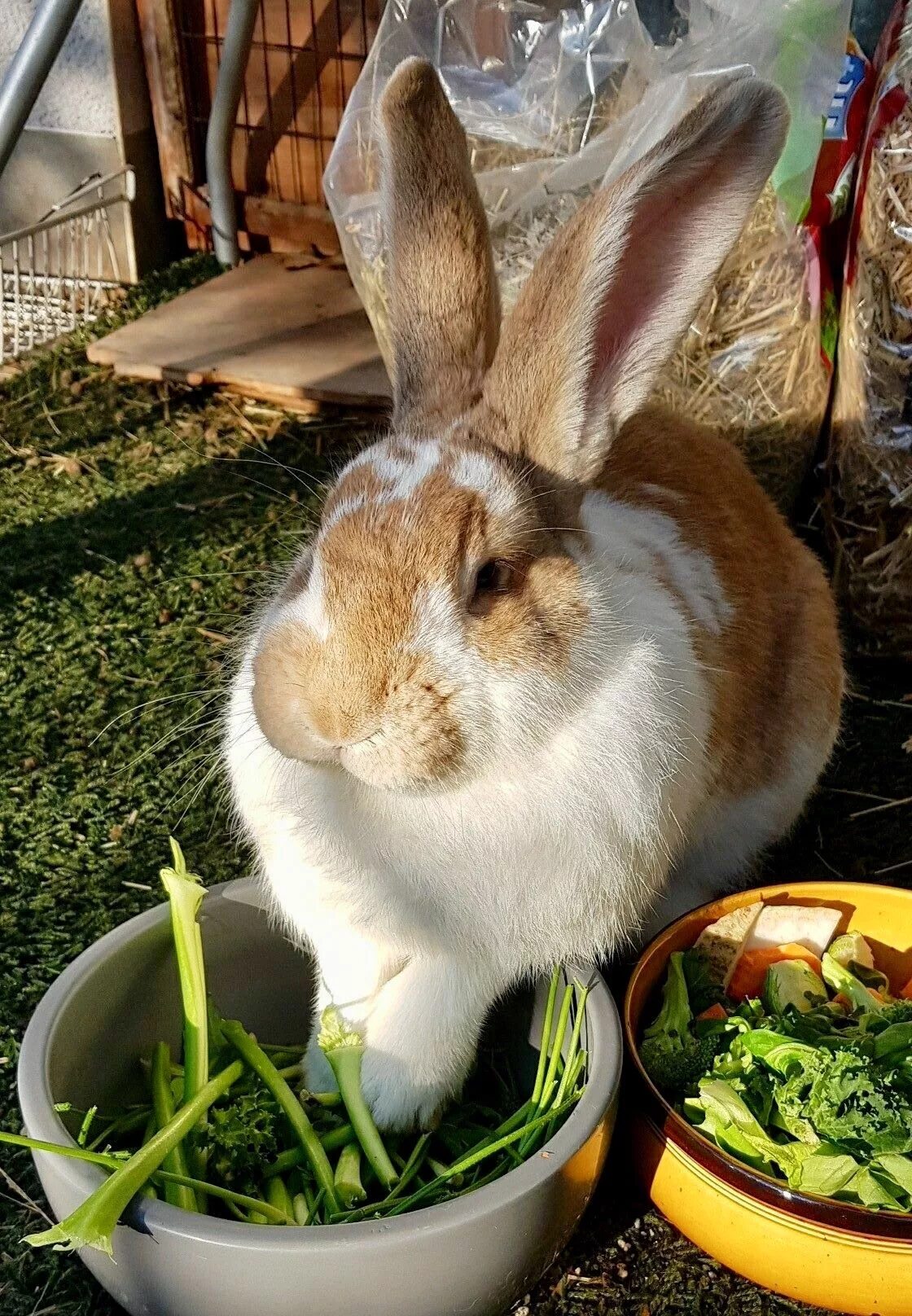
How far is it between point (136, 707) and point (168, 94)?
9.52ft

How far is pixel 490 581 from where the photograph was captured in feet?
5.03

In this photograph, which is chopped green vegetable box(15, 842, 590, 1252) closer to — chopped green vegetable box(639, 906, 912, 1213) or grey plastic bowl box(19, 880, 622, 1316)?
grey plastic bowl box(19, 880, 622, 1316)

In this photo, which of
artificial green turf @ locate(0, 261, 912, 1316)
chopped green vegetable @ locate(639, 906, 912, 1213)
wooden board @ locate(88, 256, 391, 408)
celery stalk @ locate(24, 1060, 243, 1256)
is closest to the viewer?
celery stalk @ locate(24, 1060, 243, 1256)

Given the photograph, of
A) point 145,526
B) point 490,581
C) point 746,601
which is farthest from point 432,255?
point 145,526

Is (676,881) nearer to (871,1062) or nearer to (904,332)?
(871,1062)

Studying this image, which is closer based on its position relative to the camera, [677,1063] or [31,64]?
[677,1063]

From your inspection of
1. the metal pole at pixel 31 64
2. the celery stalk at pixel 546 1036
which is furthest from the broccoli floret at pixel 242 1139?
the metal pole at pixel 31 64

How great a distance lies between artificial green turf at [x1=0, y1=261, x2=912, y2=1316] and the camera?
68.6 inches

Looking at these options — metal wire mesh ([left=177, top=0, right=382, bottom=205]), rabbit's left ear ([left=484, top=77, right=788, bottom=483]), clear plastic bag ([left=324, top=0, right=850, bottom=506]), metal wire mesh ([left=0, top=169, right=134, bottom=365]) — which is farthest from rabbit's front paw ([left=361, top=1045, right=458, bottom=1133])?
metal wire mesh ([left=177, top=0, right=382, bottom=205])

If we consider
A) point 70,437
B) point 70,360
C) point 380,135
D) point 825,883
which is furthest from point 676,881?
point 70,360

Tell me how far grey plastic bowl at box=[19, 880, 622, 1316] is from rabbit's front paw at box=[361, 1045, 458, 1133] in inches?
9.2

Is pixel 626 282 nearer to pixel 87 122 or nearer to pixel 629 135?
pixel 629 135

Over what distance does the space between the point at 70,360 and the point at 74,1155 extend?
310 centimetres

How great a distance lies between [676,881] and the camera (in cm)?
229
